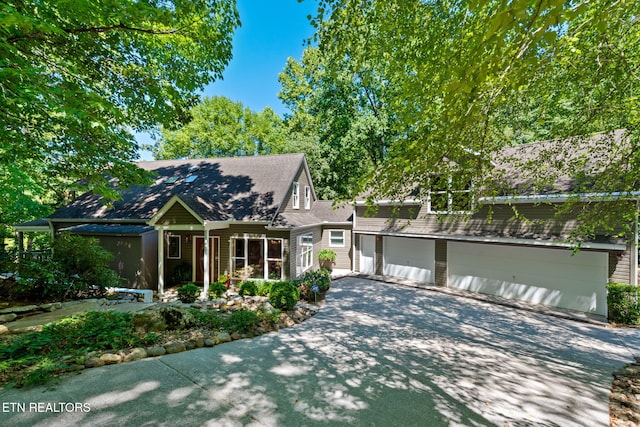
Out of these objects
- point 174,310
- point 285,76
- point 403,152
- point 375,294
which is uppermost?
point 285,76

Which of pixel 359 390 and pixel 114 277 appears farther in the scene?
pixel 114 277

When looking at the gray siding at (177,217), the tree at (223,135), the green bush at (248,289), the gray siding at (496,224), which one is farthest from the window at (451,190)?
the tree at (223,135)

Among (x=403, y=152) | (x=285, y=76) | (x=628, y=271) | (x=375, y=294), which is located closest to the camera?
(x=403, y=152)

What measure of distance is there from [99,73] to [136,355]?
7.07 m

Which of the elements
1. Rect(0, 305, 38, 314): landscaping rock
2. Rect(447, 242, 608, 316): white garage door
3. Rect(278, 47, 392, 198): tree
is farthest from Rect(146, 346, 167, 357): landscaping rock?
Rect(278, 47, 392, 198): tree

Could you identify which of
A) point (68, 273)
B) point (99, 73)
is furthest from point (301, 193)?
point (68, 273)

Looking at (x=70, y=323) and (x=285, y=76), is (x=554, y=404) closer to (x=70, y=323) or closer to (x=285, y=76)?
(x=70, y=323)

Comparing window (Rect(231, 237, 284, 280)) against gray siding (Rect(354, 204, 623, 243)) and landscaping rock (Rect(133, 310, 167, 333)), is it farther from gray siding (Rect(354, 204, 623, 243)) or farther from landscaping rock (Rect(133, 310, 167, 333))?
landscaping rock (Rect(133, 310, 167, 333))

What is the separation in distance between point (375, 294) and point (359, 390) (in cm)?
773

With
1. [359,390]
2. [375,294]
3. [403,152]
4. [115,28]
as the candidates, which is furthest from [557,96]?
[115,28]

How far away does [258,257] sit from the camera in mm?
12805

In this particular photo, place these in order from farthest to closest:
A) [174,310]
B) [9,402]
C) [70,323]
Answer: [174,310] → [70,323] → [9,402]

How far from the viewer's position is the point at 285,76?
98.6 feet

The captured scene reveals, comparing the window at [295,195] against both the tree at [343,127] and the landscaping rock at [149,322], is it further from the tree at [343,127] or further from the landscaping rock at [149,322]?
the landscaping rock at [149,322]
